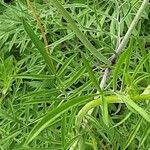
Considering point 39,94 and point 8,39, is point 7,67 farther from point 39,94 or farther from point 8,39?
point 39,94

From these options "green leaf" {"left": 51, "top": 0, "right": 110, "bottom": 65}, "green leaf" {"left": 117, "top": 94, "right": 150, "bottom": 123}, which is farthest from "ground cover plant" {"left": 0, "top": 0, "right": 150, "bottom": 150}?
"green leaf" {"left": 117, "top": 94, "right": 150, "bottom": 123}

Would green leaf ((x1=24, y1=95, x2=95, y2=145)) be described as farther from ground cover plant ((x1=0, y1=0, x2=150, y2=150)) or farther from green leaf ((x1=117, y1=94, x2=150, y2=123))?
ground cover plant ((x1=0, y1=0, x2=150, y2=150))

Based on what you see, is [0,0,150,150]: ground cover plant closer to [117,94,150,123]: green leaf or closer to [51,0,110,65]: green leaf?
[51,0,110,65]: green leaf

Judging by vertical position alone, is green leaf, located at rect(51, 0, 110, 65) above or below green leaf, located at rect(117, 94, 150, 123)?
above

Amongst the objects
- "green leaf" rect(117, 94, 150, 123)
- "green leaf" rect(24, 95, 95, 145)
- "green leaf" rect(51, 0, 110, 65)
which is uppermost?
"green leaf" rect(51, 0, 110, 65)

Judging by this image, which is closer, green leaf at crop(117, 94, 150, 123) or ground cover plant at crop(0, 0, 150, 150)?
green leaf at crop(117, 94, 150, 123)

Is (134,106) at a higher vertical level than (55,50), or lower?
lower

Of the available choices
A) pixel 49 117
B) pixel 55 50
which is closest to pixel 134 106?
pixel 49 117

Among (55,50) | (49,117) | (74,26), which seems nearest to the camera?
(49,117)

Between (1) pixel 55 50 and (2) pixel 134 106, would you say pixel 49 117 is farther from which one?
(1) pixel 55 50

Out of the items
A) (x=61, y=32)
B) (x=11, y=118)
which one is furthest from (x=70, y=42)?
(x=11, y=118)

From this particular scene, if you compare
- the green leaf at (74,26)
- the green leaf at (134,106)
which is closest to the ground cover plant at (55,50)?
the green leaf at (74,26)
